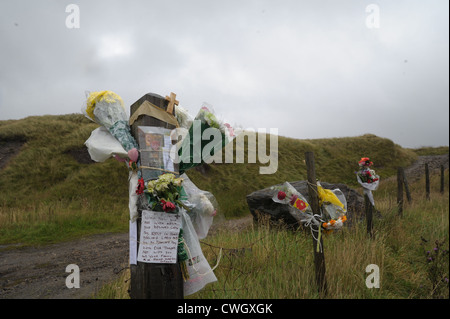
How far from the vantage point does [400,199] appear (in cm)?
715

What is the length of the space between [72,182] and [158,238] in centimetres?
1120

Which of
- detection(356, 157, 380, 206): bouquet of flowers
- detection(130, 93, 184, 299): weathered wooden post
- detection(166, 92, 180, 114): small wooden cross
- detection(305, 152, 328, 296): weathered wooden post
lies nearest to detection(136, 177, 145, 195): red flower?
detection(130, 93, 184, 299): weathered wooden post

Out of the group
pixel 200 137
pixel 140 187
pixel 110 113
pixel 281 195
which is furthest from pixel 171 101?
pixel 281 195

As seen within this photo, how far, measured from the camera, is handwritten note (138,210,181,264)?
2.53 metres

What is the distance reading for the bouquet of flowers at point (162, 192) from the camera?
2527mm

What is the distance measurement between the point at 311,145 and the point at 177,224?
72.6 feet

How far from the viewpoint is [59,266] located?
215 inches

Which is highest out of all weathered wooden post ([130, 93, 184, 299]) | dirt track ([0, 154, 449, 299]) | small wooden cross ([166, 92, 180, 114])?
small wooden cross ([166, 92, 180, 114])

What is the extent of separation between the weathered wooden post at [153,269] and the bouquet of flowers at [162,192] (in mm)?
157

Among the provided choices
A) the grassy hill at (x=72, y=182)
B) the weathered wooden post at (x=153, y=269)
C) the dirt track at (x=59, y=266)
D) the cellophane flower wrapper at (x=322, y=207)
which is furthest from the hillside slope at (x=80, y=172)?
the weathered wooden post at (x=153, y=269)

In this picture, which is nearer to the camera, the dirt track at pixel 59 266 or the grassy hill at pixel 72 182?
the dirt track at pixel 59 266

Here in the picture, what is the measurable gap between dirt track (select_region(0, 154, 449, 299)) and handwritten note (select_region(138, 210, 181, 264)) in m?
1.90

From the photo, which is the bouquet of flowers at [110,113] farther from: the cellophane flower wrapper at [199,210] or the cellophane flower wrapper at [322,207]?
the cellophane flower wrapper at [322,207]

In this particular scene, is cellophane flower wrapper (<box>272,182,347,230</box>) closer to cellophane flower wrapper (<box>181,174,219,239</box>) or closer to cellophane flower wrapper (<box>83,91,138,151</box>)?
cellophane flower wrapper (<box>181,174,219,239</box>)
